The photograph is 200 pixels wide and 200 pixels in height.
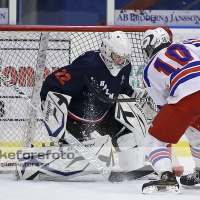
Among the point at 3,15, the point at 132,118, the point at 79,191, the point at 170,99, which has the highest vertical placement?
the point at 3,15

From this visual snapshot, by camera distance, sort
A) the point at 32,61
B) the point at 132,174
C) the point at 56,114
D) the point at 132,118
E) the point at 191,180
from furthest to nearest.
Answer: the point at 32,61 < the point at 132,118 < the point at 132,174 < the point at 56,114 < the point at 191,180

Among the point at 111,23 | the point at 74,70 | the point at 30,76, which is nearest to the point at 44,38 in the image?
the point at 30,76

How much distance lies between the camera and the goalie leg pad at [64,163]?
3600mm

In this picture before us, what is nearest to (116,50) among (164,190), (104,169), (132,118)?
(132,118)

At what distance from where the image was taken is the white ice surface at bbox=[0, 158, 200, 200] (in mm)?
2815

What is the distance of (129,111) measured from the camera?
370 cm

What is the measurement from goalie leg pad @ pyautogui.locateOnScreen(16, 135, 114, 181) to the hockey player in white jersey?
0.69 meters

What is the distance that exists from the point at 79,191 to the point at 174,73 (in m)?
0.67

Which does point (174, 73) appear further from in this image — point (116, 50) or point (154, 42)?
point (116, 50)

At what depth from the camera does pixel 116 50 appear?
3.48 m

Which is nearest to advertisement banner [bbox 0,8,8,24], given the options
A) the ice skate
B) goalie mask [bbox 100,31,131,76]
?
goalie mask [bbox 100,31,131,76]

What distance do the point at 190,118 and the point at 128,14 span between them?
11.1 feet

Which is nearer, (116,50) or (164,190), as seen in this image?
(164,190)

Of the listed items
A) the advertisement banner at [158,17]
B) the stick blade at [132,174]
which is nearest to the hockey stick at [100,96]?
the stick blade at [132,174]
